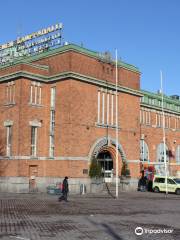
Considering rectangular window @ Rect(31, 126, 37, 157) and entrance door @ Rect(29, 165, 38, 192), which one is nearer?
entrance door @ Rect(29, 165, 38, 192)

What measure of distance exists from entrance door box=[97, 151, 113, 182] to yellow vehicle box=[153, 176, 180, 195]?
5246 millimetres

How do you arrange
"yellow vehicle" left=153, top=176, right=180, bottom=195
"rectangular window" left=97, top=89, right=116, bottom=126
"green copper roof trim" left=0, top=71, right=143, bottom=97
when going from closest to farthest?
"green copper roof trim" left=0, top=71, right=143, bottom=97
"rectangular window" left=97, top=89, right=116, bottom=126
"yellow vehicle" left=153, top=176, right=180, bottom=195

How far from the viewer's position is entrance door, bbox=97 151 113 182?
45.2 metres

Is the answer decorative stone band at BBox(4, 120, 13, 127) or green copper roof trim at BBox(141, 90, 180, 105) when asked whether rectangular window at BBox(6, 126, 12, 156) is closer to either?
decorative stone band at BBox(4, 120, 13, 127)

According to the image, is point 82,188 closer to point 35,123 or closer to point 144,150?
point 35,123

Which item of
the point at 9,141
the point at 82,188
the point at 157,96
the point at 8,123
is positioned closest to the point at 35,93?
the point at 8,123

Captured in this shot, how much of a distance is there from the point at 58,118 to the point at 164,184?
14.3 meters

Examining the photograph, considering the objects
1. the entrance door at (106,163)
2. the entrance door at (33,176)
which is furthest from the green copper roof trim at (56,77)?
the entrance door at (33,176)

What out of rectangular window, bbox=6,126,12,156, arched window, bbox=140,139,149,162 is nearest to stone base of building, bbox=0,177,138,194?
rectangular window, bbox=6,126,12,156

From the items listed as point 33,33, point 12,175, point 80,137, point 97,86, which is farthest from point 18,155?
point 33,33

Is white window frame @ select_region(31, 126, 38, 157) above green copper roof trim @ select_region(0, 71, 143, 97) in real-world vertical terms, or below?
below

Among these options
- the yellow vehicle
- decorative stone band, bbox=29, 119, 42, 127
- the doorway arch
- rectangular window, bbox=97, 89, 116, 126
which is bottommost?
the yellow vehicle

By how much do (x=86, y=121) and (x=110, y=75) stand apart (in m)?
6.84

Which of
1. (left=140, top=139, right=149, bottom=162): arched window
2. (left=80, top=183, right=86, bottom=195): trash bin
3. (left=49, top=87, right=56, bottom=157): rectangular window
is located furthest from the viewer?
(left=140, top=139, right=149, bottom=162): arched window
